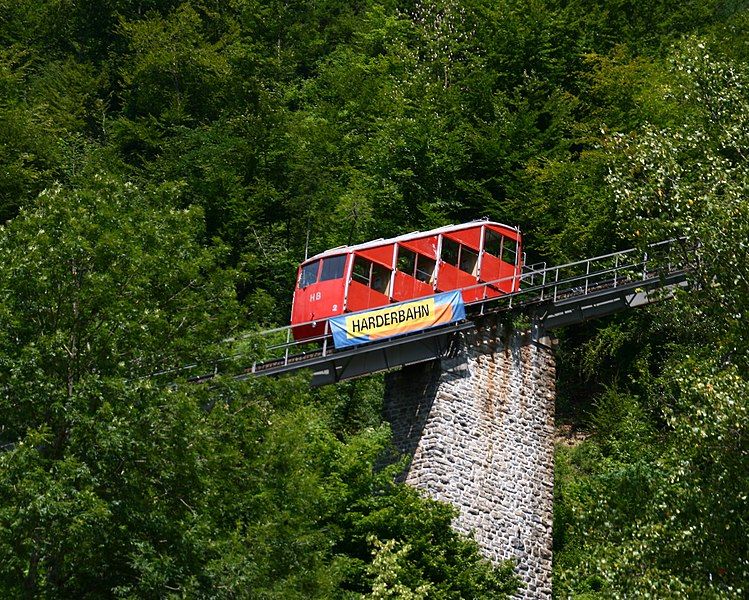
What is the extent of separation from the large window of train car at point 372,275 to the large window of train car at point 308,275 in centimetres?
111

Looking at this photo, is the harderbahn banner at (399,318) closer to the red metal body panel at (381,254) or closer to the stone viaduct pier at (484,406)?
the stone viaduct pier at (484,406)


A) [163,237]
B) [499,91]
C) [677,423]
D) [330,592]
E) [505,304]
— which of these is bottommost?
[330,592]

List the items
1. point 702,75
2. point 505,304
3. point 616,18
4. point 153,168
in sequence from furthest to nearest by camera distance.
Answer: point 616,18
point 153,168
point 505,304
point 702,75

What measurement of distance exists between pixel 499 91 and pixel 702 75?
21056 millimetres

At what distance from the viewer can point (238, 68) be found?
58.7m

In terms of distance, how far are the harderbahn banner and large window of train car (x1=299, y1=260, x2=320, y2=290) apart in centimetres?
319

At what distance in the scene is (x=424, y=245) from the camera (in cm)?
3578

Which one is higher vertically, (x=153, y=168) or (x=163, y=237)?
(x=153, y=168)

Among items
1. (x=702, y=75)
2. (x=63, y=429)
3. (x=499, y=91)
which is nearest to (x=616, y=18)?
(x=499, y=91)

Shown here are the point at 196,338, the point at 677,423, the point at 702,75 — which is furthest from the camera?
the point at 702,75

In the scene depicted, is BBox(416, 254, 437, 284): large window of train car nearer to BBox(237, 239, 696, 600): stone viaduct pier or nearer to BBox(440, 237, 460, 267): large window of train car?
BBox(440, 237, 460, 267): large window of train car

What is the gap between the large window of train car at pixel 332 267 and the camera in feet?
115

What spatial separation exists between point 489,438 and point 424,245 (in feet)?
17.8

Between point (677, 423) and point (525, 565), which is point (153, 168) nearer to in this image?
point (525, 565)
